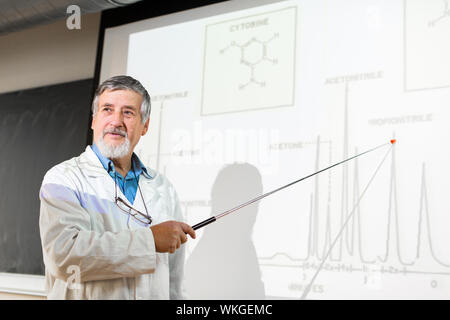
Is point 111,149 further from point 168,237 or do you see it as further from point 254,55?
point 254,55

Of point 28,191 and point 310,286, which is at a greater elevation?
point 28,191

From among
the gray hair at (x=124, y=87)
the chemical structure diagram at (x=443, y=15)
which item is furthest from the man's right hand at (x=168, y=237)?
the chemical structure diagram at (x=443, y=15)

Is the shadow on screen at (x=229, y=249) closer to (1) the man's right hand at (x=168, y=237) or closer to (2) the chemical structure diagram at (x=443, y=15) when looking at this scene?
(1) the man's right hand at (x=168, y=237)

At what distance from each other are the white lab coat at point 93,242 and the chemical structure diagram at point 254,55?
0.74 metres

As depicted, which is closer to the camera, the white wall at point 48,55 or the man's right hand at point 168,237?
the man's right hand at point 168,237

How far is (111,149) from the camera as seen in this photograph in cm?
149

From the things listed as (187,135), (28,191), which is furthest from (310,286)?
(28,191)

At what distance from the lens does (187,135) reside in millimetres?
2029

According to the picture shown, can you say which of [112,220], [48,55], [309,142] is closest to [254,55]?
[309,142]

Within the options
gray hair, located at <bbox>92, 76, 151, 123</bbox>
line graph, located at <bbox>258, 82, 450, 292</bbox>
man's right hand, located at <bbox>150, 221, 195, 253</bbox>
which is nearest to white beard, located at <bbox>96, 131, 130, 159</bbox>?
gray hair, located at <bbox>92, 76, 151, 123</bbox>

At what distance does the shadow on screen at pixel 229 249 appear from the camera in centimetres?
179

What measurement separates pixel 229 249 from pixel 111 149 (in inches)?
25.0

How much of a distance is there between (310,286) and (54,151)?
1.69 meters

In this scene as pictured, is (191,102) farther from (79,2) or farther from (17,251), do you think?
(17,251)
